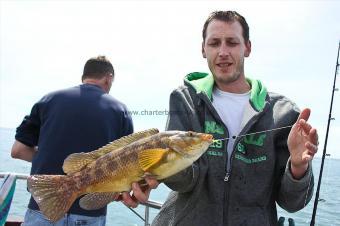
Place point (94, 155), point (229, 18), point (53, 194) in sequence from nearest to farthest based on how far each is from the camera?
point (53, 194)
point (94, 155)
point (229, 18)

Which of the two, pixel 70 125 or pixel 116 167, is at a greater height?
pixel 116 167

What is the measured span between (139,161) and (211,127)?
2.25 feet

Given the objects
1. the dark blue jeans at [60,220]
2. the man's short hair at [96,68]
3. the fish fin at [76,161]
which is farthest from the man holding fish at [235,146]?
the man's short hair at [96,68]

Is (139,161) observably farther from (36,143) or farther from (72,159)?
(36,143)

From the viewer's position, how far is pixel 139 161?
2.75m

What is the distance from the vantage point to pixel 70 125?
14.4 feet

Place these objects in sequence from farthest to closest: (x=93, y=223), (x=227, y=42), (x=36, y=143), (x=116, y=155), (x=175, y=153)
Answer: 1. (x=36, y=143)
2. (x=93, y=223)
3. (x=227, y=42)
4. (x=116, y=155)
5. (x=175, y=153)

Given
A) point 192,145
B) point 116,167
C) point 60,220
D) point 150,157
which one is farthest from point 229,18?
point 60,220

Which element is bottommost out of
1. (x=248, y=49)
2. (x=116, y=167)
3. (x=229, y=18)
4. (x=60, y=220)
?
(x=60, y=220)

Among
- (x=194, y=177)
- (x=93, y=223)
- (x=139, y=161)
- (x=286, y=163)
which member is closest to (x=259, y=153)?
(x=286, y=163)

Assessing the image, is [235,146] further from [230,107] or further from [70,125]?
[70,125]

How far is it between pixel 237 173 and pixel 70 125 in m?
2.15

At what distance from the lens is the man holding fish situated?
2939 millimetres

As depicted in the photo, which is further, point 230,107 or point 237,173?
point 230,107
